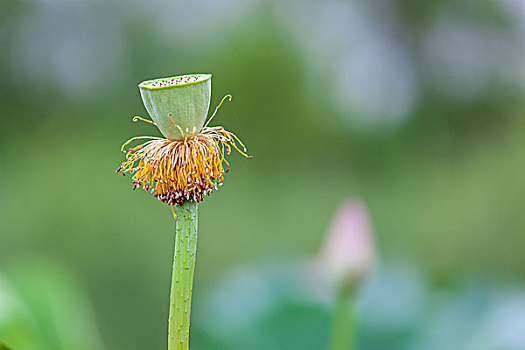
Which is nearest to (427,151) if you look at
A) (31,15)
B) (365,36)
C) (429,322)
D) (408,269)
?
(365,36)

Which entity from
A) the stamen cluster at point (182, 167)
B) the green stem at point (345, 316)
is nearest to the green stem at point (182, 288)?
the stamen cluster at point (182, 167)

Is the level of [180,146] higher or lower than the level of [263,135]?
lower

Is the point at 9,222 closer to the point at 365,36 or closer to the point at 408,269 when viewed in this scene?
the point at 408,269

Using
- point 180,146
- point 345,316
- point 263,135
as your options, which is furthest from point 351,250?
point 263,135

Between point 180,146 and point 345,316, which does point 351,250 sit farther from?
point 180,146

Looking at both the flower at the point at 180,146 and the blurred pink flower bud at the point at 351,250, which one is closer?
the flower at the point at 180,146

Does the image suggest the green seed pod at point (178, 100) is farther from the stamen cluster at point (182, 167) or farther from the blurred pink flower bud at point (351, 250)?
the blurred pink flower bud at point (351, 250)
